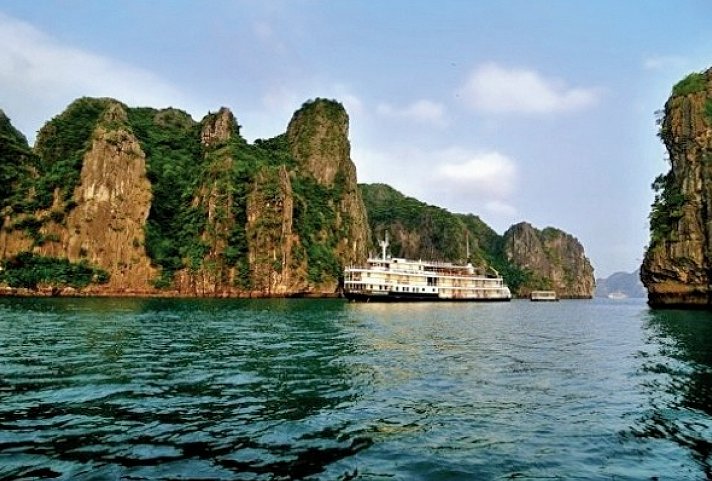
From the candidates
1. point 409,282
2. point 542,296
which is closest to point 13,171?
point 409,282

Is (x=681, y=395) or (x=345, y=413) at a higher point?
(x=345, y=413)

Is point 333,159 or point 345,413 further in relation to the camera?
point 333,159

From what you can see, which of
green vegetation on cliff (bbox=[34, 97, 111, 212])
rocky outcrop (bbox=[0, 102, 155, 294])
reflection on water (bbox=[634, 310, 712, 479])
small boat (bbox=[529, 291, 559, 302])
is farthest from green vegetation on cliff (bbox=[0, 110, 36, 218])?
small boat (bbox=[529, 291, 559, 302])

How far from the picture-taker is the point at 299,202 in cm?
13962

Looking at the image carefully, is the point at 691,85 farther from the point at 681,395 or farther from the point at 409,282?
the point at 681,395

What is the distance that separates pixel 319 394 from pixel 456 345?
14.6 m

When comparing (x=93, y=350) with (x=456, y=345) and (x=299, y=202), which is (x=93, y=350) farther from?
(x=299, y=202)

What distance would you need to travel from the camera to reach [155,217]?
12688cm

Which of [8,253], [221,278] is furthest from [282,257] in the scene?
[8,253]

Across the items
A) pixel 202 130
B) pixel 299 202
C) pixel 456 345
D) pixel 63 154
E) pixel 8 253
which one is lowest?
pixel 456 345

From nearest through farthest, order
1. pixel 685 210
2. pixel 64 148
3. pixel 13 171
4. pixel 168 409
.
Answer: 1. pixel 168 409
2. pixel 685 210
3. pixel 13 171
4. pixel 64 148

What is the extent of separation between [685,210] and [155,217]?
111 m

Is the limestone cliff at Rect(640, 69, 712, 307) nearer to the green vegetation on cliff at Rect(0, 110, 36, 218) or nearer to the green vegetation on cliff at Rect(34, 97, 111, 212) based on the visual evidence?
the green vegetation on cliff at Rect(34, 97, 111, 212)

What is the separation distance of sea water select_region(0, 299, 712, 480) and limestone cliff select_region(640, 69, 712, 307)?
51811 millimetres
